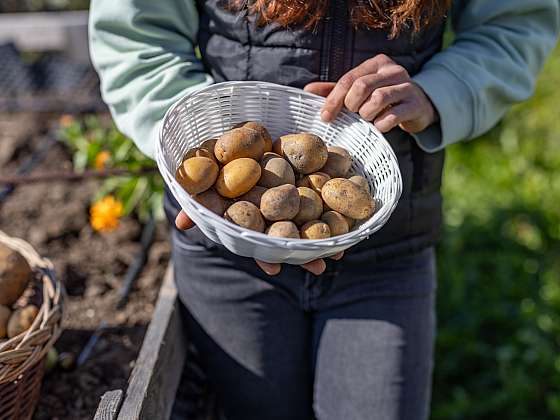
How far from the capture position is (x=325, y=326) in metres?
1.43

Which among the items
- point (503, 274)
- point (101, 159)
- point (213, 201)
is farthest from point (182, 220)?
point (503, 274)

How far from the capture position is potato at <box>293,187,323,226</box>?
1.09m

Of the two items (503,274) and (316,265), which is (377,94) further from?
(503,274)

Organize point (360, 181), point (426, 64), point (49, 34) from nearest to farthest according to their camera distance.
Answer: point (360, 181), point (426, 64), point (49, 34)

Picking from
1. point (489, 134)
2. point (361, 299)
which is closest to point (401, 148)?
point (361, 299)

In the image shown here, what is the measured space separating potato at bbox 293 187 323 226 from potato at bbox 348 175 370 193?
72 millimetres

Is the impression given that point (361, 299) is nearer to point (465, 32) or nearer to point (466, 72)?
point (466, 72)

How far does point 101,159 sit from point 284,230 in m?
1.19

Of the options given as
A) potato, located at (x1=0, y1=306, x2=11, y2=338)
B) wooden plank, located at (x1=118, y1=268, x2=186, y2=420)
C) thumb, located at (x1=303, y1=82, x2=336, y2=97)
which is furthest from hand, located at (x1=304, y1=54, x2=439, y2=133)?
potato, located at (x1=0, y1=306, x2=11, y2=338)

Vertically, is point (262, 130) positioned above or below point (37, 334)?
above

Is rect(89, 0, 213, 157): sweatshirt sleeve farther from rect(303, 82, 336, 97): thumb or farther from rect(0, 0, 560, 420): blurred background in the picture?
rect(0, 0, 560, 420): blurred background

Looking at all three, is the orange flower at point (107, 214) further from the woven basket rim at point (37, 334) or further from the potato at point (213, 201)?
the potato at point (213, 201)

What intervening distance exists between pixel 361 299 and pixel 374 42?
1.72 feet

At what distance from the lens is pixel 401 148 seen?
1328 mm
